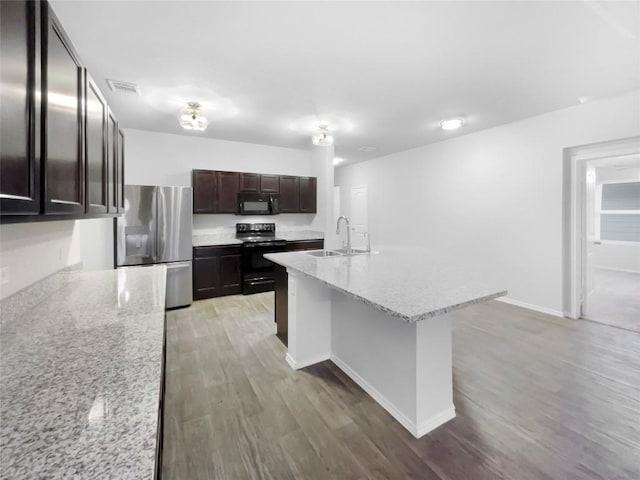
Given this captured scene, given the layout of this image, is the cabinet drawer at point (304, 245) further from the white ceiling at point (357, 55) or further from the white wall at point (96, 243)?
the white wall at point (96, 243)

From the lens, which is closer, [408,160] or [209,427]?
[209,427]

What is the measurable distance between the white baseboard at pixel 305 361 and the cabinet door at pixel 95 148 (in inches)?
72.5

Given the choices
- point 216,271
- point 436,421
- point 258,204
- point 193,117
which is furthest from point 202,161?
point 436,421

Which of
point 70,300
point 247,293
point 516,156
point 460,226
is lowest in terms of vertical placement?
point 247,293

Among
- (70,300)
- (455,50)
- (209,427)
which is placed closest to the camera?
(70,300)

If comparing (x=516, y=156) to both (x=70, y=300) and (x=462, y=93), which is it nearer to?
(x=462, y=93)

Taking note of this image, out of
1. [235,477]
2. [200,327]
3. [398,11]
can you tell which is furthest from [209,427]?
[398,11]

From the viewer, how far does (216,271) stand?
14.5 feet

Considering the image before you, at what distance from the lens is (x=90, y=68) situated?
246 cm

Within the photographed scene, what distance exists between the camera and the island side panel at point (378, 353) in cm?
175

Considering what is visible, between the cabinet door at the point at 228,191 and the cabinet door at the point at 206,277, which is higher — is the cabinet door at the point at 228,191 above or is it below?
above

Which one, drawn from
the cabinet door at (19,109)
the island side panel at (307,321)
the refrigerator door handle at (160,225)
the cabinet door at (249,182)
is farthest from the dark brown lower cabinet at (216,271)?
the cabinet door at (19,109)

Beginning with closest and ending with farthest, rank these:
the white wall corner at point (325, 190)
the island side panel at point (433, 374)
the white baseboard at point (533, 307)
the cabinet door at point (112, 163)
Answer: the island side panel at point (433, 374) < the cabinet door at point (112, 163) < the white baseboard at point (533, 307) < the white wall corner at point (325, 190)

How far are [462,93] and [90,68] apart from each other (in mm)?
3601
